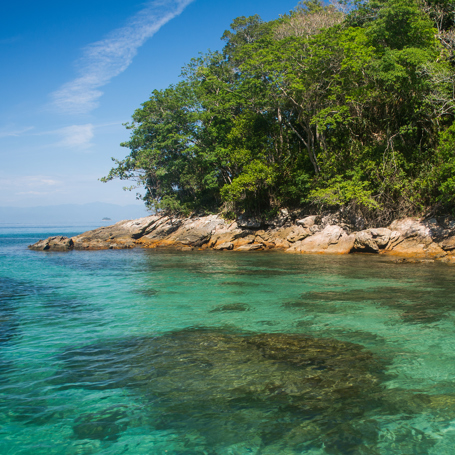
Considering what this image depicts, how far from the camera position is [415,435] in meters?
3.70

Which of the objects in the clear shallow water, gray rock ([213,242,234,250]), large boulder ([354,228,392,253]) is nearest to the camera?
the clear shallow water

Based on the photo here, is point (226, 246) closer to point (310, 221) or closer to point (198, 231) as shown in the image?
point (198, 231)

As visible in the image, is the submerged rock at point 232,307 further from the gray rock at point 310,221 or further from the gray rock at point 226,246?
the gray rock at point 226,246

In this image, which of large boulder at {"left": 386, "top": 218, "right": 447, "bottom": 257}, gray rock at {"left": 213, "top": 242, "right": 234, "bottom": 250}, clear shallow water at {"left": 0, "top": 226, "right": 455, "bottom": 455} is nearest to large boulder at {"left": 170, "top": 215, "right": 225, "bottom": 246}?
gray rock at {"left": 213, "top": 242, "right": 234, "bottom": 250}

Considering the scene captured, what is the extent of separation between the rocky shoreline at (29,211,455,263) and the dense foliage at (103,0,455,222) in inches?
57.2

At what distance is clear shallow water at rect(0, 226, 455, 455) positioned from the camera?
12.2ft

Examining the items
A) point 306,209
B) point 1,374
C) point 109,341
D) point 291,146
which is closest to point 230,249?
point 306,209

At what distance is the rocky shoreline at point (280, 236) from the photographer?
19.4 m

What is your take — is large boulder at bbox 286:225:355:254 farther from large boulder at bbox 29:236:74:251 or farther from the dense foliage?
large boulder at bbox 29:236:74:251

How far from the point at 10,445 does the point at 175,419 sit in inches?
66.4

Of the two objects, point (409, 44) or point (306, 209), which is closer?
point (409, 44)

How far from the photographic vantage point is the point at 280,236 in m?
26.7

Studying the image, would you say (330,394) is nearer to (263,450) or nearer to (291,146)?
(263,450)

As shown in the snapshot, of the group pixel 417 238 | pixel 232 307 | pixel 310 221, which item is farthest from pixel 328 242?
pixel 232 307
